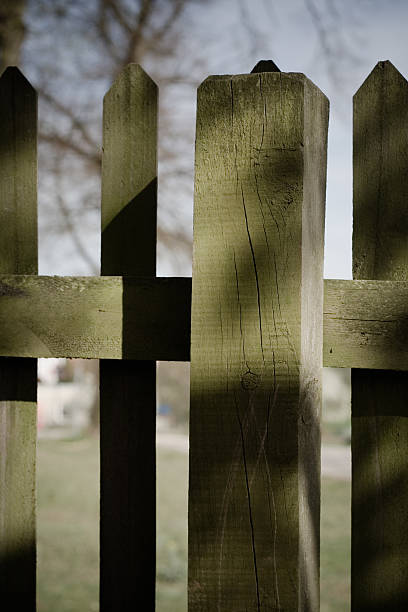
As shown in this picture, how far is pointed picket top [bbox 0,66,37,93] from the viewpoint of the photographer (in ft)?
4.14

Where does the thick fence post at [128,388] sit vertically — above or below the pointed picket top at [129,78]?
below

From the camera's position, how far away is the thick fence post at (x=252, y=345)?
3.02 ft

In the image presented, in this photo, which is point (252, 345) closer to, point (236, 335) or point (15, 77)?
point (236, 335)

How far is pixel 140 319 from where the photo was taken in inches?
42.5

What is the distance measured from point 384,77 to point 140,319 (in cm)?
61

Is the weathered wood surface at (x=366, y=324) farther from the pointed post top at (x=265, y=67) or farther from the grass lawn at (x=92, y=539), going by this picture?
the grass lawn at (x=92, y=539)

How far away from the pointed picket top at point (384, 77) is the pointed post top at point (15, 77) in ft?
2.16

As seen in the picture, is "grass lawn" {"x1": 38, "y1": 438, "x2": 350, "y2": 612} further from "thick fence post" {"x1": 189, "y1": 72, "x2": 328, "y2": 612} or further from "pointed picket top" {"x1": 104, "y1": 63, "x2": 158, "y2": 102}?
"pointed picket top" {"x1": 104, "y1": 63, "x2": 158, "y2": 102}

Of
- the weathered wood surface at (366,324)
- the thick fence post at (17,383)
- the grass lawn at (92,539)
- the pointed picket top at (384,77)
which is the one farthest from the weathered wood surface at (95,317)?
the grass lawn at (92,539)

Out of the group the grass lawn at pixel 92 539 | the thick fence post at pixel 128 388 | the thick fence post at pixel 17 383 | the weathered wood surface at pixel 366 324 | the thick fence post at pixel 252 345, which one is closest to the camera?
the thick fence post at pixel 252 345

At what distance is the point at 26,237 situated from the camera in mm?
1269

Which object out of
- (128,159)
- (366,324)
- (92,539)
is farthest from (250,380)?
(92,539)

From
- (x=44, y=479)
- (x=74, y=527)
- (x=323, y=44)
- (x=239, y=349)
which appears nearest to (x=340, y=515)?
(x=74, y=527)

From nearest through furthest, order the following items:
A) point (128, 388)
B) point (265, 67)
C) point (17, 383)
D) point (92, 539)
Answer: point (265, 67) → point (128, 388) → point (17, 383) → point (92, 539)
